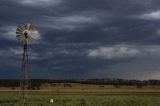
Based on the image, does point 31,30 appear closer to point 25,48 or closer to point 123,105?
point 25,48

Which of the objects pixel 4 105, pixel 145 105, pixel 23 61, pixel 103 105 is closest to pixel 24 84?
pixel 23 61

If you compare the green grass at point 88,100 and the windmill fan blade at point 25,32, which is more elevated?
the windmill fan blade at point 25,32

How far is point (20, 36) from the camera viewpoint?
172 ft

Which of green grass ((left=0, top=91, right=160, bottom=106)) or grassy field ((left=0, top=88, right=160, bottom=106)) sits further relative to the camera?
grassy field ((left=0, top=88, right=160, bottom=106))

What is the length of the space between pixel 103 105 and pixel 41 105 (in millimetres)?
8067

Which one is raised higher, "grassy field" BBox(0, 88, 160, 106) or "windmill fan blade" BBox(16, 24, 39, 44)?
"windmill fan blade" BBox(16, 24, 39, 44)

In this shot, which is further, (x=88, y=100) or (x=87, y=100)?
(x=88, y=100)

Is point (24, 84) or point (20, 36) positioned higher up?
point (20, 36)

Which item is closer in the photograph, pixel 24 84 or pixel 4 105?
pixel 24 84

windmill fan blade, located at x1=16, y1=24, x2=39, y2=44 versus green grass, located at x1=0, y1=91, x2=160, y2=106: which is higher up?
→ windmill fan blade, located at x1=16, y1=24, x2=39, y2=44

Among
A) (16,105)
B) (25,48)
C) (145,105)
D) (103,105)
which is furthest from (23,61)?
(145,105)

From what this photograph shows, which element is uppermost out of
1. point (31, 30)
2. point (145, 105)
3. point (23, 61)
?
point (31, 30)

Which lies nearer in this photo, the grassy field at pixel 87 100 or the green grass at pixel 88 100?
the green grass at pixel 88 100

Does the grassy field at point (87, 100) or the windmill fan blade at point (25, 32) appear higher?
the windmill fan blade at point (25, 32)
